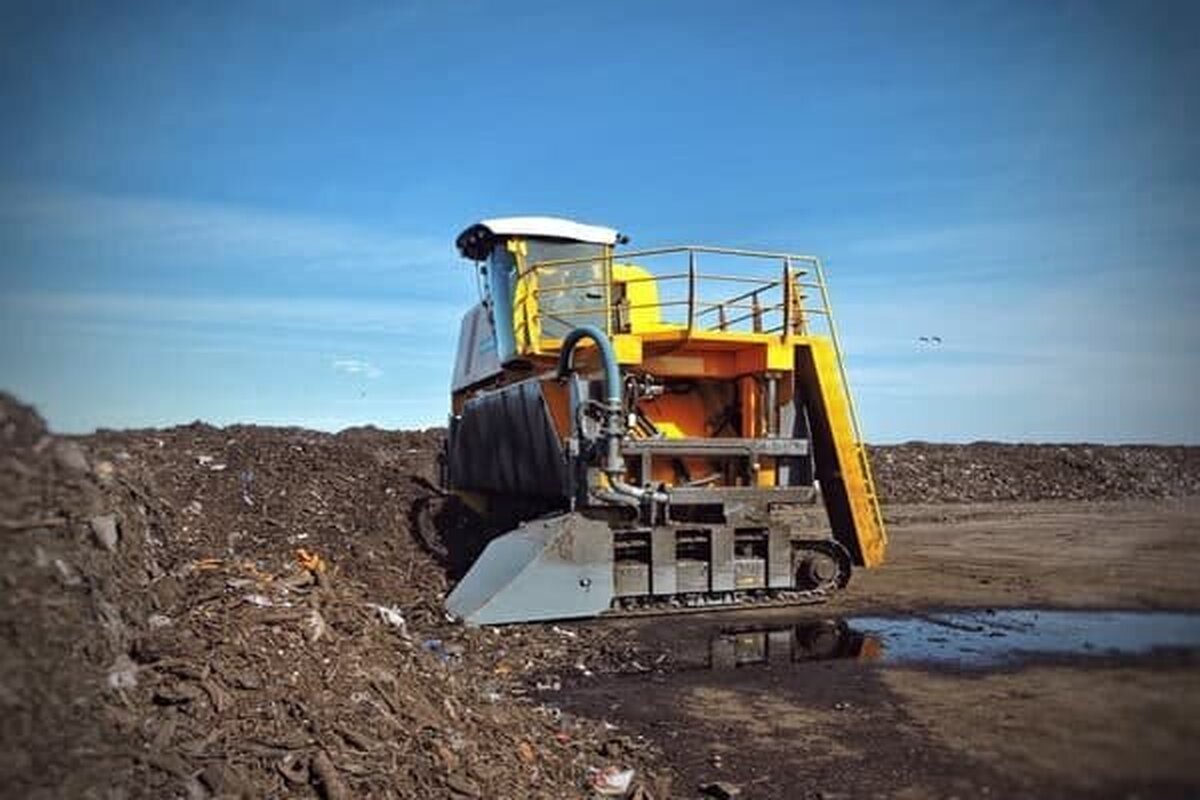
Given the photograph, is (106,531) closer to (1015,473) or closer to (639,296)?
(639,296)

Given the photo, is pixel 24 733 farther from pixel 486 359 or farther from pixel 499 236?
pixel 486 359

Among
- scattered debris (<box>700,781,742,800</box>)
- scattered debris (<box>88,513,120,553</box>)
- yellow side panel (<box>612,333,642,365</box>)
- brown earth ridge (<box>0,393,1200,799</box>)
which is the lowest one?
scattered debris (<box>700,781,742,800</box>)

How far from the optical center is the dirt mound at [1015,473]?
26.6m

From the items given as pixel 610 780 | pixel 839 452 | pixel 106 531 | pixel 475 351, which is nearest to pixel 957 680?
pixel 610 780

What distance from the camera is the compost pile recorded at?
2186mm

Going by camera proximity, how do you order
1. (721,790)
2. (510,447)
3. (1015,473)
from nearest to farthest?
(721,790)
(510,447)
(1015,473)

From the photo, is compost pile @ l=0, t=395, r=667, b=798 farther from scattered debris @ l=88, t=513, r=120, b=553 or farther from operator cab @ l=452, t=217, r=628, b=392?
operator cab @ l=452, t=217, r=628, b=392

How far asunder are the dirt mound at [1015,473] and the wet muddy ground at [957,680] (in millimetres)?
12847

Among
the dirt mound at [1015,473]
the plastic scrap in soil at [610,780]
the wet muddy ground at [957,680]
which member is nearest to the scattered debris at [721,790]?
the wet muddy ground at [957,680]

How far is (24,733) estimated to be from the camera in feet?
6.75

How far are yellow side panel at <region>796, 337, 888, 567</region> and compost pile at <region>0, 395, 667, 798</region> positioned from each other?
13.1 ft

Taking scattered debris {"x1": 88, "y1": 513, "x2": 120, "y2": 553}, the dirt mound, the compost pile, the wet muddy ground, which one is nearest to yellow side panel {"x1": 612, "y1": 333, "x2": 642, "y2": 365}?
the wet muddy ground

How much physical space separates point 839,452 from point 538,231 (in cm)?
454

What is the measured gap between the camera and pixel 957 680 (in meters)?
5.90
